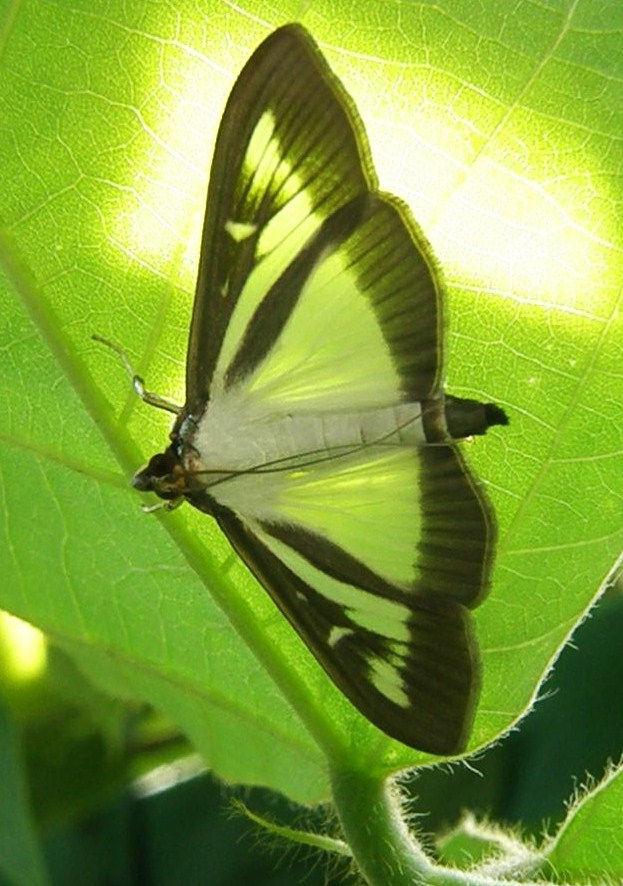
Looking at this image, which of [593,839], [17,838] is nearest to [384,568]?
[593,839]

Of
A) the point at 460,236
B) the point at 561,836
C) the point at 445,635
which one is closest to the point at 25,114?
the point at 460,236

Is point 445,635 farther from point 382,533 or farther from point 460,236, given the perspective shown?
point 460,236

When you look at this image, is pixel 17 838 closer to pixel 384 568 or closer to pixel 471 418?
pixel 384 568

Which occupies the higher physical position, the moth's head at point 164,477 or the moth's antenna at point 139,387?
the moth's antenna at point 139,387

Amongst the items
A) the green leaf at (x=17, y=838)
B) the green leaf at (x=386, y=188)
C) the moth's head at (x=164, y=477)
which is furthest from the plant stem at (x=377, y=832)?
the green leaf at (x=17, y=838)

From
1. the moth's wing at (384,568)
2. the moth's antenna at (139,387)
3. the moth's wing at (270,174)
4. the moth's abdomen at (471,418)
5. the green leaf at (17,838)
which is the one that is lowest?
the green leaf at (17,838)

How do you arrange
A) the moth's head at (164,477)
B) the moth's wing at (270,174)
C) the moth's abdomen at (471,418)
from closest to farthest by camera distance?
the moth's wing at (270,174) → the moth's abdomen at (471,418) → the moth's head at (164,477)

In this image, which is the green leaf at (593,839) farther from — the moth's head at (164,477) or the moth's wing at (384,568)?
the moth's head at (164,477)
